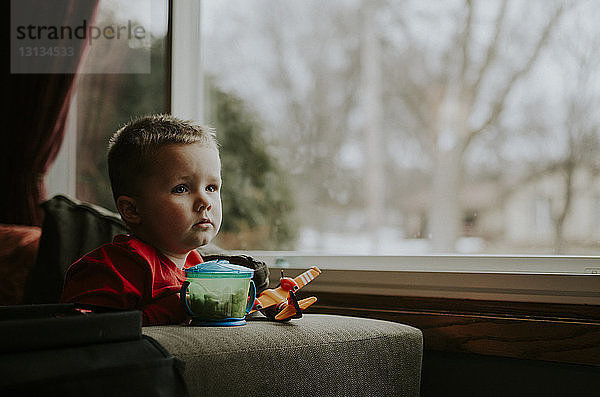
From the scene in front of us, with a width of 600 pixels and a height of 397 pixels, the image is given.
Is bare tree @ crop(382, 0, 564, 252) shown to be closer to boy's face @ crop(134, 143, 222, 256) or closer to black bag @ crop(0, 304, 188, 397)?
boy's face @ crop(134, 143, 222, 256)

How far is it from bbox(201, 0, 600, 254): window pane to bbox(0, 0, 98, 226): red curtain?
59 centimetres

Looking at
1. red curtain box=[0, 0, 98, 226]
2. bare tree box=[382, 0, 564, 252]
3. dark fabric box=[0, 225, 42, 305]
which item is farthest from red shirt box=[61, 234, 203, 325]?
red curtain box=[0, 0, 98, 226]

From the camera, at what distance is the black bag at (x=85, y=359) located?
805 mm

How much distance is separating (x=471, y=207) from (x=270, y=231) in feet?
2.24

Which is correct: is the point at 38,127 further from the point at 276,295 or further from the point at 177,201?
the point at 276,295

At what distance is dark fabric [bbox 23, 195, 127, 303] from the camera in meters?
1.74

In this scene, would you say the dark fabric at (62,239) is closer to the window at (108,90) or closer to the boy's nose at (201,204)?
the boy's nose at (201,204)

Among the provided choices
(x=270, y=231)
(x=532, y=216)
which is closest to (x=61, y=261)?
(x=270, y=231)

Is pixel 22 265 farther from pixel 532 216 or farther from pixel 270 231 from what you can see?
pixel 532 216

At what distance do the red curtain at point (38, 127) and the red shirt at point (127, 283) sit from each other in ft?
4.83

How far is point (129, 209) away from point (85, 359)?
0.52 meters


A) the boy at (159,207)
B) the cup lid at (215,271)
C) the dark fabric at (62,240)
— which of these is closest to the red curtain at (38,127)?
the dark fabric at (62,240)

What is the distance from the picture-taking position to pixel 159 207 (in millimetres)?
1297

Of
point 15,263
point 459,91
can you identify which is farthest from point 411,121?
point 15,263
